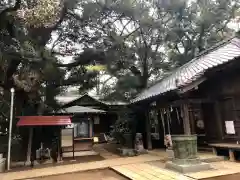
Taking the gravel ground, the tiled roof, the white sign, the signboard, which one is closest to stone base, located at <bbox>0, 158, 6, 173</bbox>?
the signboard

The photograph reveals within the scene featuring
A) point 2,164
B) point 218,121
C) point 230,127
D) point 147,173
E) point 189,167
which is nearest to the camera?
point 189,167

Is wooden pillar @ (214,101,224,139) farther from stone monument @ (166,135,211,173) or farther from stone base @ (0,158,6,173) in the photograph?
stone base @ (0,158,6,173)

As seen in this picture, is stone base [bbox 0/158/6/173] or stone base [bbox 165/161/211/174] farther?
stone base [bbox 0/158/6/173]

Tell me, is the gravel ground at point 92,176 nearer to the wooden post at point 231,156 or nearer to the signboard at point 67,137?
the signboard at point 67,137

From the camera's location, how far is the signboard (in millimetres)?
10619

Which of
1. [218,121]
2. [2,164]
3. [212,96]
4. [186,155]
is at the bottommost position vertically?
[2,164]

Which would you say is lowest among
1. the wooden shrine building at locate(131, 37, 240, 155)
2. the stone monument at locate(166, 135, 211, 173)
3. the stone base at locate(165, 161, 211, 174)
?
the stone base at locate(165, 161, 211, 174)

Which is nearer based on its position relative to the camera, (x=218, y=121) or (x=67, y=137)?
(x=218, y=121)

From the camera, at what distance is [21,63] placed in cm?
991

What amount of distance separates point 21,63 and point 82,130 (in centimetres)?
453

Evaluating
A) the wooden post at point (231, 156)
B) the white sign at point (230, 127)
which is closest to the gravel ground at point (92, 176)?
the wooden post at point (231, 156)

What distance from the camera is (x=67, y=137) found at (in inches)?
420

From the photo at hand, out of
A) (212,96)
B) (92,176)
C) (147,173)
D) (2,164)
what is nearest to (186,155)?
(147,173)

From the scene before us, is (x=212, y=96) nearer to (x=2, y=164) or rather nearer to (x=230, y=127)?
(x=230, y=127)
